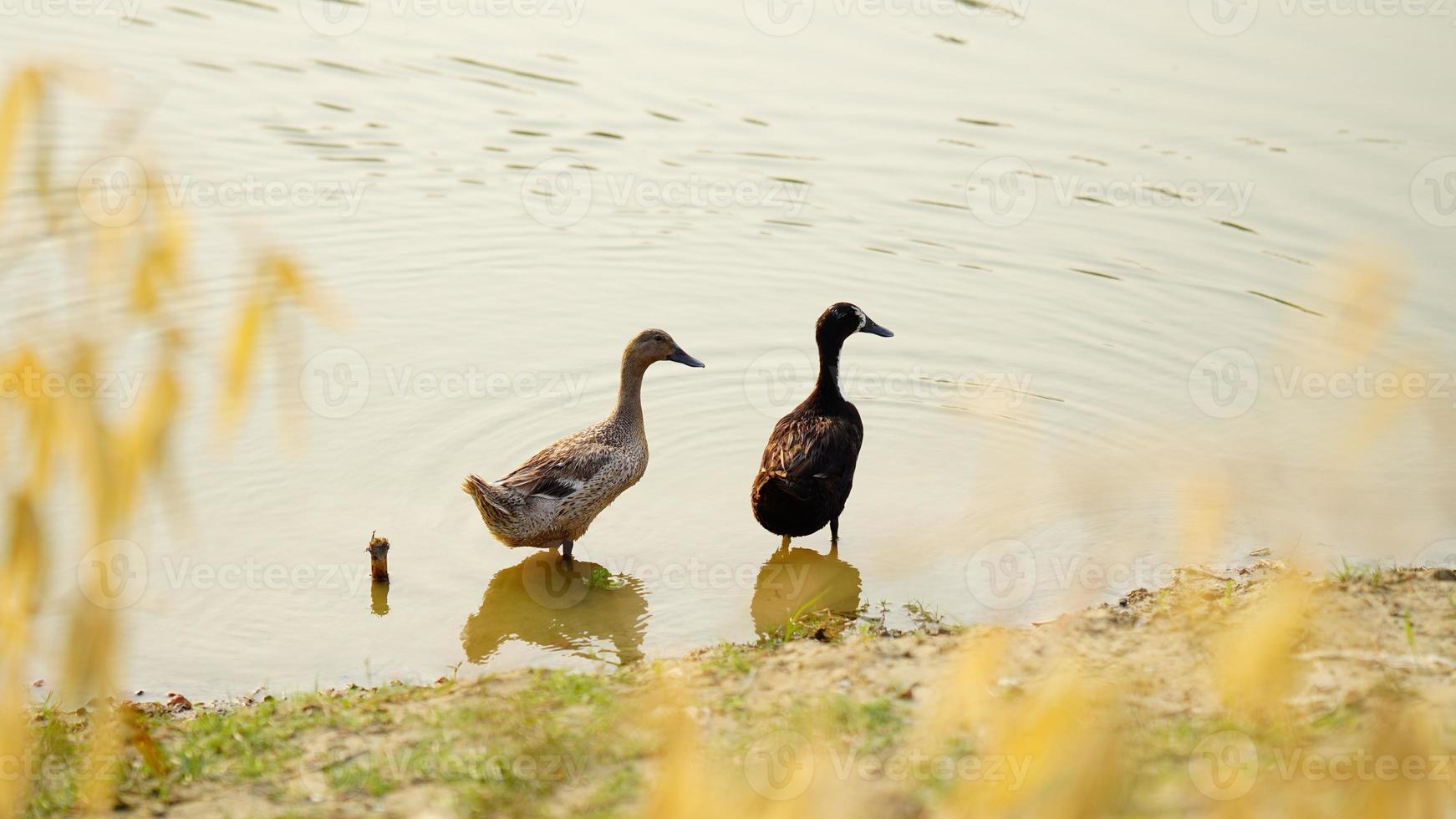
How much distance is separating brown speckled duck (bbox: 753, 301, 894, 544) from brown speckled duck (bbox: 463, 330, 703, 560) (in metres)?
0.92

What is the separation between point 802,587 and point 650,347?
2082 mm

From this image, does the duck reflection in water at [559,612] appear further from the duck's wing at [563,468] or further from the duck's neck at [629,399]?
the duck's neck at [629,399]

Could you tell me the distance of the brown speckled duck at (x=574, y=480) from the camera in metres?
7.73

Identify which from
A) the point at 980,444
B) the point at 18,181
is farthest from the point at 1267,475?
the point at 18,181

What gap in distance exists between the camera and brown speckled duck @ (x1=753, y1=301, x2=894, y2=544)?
7957 millimetres

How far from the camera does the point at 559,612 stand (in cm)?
759

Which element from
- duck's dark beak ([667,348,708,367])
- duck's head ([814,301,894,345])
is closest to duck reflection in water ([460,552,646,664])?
duck's dark beak ([667,348,708,367])

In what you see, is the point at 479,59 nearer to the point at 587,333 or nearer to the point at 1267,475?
the point at 587,333

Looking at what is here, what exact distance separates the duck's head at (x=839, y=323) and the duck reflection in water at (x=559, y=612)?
8.08 feet

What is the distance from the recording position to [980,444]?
9.63 metres

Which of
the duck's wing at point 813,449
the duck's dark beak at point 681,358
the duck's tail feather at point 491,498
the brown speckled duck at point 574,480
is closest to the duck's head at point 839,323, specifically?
the duck's wing at point 813,449

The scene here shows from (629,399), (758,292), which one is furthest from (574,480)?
(758,292)

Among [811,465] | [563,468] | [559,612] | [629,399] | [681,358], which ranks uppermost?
[681,358]

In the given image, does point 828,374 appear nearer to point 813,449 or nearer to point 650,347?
point 813,449
